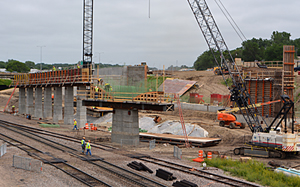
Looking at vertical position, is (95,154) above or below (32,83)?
below

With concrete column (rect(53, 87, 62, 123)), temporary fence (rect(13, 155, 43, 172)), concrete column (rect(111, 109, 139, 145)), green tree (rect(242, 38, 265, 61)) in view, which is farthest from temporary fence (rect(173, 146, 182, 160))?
green tree (rect(242, 38, 265, 61))

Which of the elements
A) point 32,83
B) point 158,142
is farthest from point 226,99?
point 32,83

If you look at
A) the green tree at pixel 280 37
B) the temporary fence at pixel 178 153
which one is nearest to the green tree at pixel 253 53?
the green tree at pixel 280 37

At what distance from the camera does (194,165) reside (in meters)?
25.7

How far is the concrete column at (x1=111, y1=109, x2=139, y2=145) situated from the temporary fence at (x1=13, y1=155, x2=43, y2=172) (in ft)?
42.1

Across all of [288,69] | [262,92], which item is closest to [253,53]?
[262,92]

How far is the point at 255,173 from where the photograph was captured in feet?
74.1

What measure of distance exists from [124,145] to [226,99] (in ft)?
109

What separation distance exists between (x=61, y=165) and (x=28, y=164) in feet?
7.72

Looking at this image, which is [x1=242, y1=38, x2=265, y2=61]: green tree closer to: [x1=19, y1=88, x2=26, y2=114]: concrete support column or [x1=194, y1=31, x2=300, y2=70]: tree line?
[x1=194, y1=31, x2=300, y2=70]: tree line

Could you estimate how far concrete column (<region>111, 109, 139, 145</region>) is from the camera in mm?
34688

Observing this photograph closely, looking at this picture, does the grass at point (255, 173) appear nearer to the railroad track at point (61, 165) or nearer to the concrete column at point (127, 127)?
the railroad track at point (61, 165)

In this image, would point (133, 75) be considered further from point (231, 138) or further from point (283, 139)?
point (283, 139)

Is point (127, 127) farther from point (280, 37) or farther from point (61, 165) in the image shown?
point (280, 37)
